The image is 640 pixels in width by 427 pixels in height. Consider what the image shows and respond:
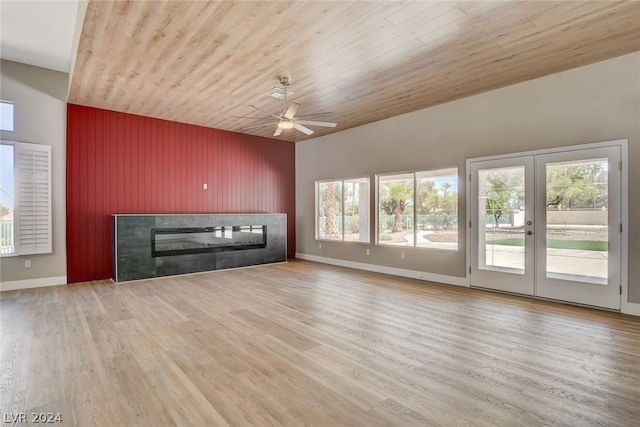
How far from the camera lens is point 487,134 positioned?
507 centimetres

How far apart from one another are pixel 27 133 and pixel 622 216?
8802 mm

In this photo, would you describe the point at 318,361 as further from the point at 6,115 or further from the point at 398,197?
the point at 6,115

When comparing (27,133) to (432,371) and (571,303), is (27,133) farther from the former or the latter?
(571,303)

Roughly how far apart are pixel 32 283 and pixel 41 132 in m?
2.56

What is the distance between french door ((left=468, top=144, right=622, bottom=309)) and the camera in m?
4.02

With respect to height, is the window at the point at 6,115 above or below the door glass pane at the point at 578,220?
above

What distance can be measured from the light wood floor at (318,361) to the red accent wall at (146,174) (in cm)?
154

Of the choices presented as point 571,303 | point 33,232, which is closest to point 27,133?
point 33,232

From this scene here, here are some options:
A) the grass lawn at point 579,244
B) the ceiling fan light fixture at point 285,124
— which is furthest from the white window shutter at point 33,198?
the grass lawn at point 579,244

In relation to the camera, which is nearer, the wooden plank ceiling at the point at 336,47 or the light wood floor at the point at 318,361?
the light wood floor at the point at 318,361

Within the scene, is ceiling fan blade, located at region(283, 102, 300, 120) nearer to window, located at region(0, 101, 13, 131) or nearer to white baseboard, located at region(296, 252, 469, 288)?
white baseboard, located at region(296, 252, 469, 288)

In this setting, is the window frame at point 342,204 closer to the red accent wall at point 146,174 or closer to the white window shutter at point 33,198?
the red accent wall at point 146,174

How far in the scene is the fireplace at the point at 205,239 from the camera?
6.11 m

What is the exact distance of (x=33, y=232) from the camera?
530cm
